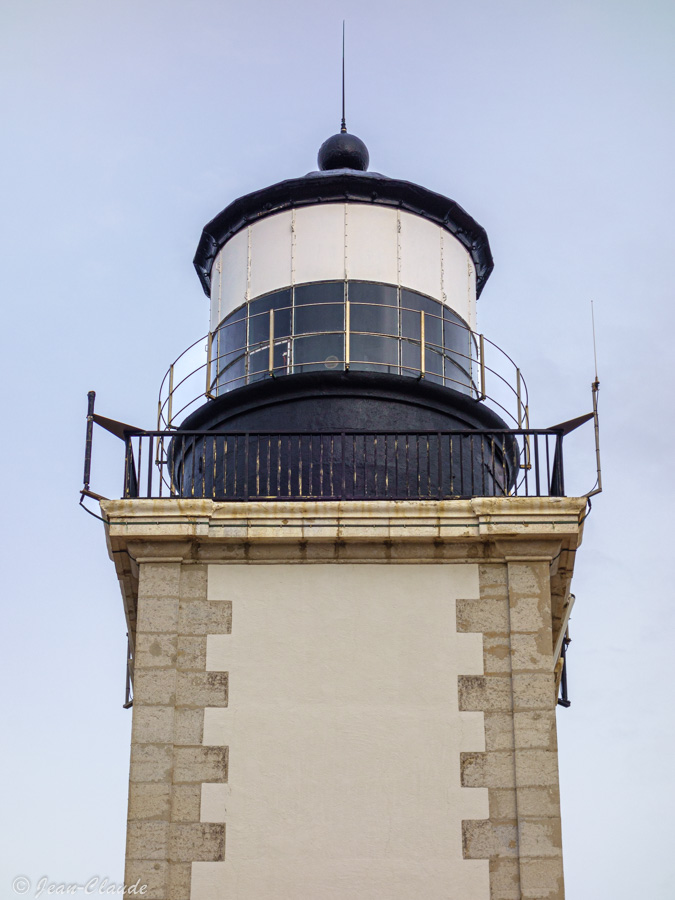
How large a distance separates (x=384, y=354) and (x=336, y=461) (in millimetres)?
1267

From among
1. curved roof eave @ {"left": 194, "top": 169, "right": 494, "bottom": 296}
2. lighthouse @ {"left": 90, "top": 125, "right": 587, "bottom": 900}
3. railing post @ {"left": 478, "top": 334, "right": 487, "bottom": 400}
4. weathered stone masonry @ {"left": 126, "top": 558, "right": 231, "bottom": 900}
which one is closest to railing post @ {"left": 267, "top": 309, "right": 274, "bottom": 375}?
lighthouse @ {"left": 90, "top": 125, "right": 587, "bottom": 900}

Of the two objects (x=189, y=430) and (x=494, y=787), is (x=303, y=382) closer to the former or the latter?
(x=189, y=430)

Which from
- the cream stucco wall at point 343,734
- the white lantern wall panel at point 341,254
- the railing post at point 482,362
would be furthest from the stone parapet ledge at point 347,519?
the white lantern wall panel at point 341,254

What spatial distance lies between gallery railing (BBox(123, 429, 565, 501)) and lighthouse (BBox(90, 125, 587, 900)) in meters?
0.02

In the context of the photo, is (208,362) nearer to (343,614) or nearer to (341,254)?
(341,254)

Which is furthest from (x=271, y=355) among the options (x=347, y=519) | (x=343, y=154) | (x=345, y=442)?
(x=343, y=154)

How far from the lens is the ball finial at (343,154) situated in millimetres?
15742

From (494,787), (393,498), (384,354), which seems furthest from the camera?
(384,354)

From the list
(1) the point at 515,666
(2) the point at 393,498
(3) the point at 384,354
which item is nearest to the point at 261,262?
(3) the point at 384,354

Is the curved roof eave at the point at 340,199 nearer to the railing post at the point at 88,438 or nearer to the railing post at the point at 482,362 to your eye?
the railing post at the point at 482,362

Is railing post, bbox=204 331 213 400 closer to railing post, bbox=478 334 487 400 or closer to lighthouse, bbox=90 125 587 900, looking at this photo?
lighthouse, bbox=90 125 587 900

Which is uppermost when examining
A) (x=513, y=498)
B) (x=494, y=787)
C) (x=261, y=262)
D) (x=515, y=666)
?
(x=261, y=262)

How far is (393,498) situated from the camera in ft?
41.9

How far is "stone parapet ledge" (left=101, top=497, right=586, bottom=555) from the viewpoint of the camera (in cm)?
1223
